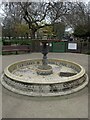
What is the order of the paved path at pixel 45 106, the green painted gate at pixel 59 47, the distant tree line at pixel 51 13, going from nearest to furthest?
1. the paved path at pixel 45 106
2. the green painted gate at pixel 59 47
3. the distant tree line at pixel 51 13

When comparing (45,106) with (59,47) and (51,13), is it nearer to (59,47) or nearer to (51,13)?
(59,47)

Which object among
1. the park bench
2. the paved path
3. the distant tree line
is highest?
the distant tree line

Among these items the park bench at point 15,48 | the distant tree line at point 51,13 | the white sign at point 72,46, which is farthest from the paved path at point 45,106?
the distant tree line at point 51,13

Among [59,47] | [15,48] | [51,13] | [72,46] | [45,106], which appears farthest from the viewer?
[51,13]

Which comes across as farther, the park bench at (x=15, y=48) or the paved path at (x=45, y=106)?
the park bench at (x=15, y=48)

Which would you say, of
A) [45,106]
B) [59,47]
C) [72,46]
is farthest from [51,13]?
[45,106]

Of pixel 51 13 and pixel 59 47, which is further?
pixel 51 13

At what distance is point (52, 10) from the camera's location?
20516mm

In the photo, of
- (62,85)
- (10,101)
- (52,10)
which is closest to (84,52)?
(52,10)

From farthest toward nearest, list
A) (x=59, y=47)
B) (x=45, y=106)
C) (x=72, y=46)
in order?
1. (x=59, y=47)
2. (x=72, y=46)
3. (x=45, y=106)

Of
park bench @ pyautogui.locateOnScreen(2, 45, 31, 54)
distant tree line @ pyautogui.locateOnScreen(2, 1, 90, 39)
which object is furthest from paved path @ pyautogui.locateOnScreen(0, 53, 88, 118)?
distant tree line @ pyautogui.locateOnScreen(2, 1, 90, 39)

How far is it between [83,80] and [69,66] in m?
2.78

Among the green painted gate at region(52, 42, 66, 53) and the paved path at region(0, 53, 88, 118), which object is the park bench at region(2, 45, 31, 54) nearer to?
the green painted gate at region(52, 42, 66, 53)

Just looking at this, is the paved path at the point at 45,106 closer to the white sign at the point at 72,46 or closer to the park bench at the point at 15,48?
the park bench at the point at 15,48
